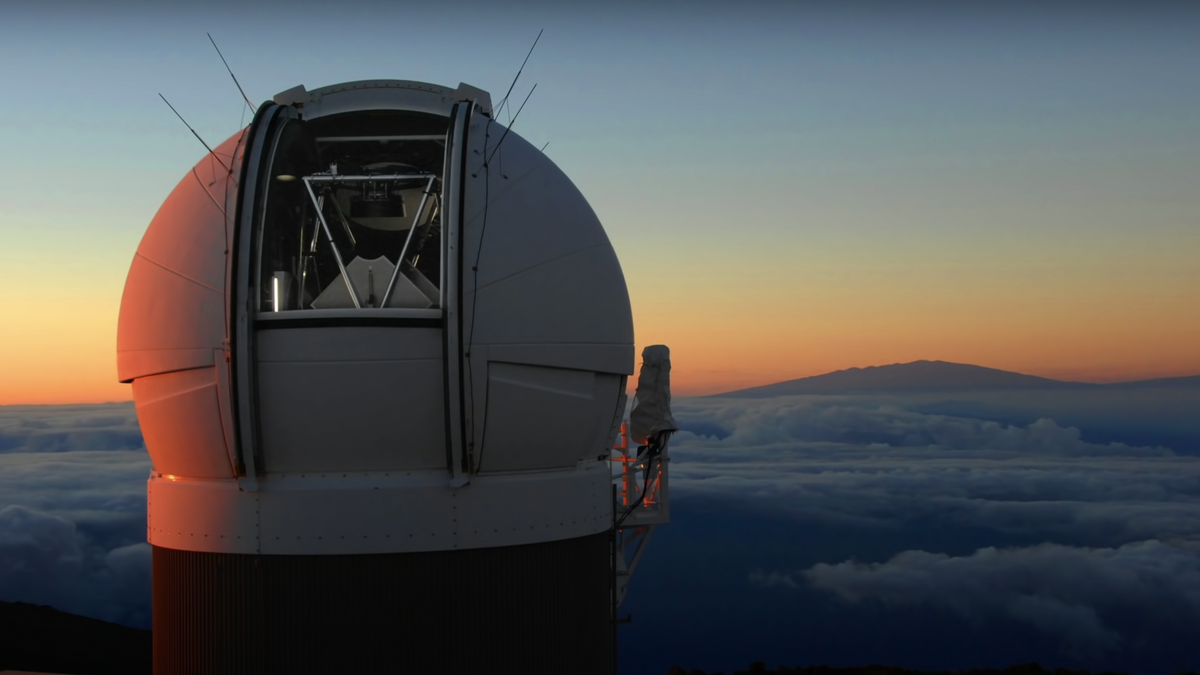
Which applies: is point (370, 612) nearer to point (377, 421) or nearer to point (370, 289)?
point (377, 421)

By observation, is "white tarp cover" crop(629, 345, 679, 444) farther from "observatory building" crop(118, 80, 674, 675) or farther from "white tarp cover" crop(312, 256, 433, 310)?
"white tarp cover" crop(312, 256, 433, 310)

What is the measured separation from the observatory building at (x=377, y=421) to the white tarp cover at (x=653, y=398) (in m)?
2.44

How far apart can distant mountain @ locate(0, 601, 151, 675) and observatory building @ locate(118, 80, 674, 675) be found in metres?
13.6

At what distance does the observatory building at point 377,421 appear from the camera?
27.2 ft

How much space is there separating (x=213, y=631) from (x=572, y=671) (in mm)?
2964

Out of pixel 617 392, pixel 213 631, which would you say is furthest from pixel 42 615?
pixel 617 392

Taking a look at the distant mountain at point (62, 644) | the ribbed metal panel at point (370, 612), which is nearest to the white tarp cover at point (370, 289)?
the ribbed metal panel at point (370, 612)

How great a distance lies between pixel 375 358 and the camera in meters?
8.24

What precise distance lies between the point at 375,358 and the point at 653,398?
464 centimetres

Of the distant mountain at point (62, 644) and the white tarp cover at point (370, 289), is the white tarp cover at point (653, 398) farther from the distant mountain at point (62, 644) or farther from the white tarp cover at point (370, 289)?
the distant mountain at point (62, 644)

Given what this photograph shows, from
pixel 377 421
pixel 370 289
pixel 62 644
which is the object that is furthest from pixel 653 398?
pixel 62 644

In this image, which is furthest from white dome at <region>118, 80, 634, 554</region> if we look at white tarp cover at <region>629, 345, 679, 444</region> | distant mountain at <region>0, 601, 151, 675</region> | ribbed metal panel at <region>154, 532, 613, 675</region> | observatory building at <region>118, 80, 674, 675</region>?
distant mountain at <region>0, 601, 151, 675</region>

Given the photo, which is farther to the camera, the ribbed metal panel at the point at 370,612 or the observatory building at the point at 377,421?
the ribbed metal panel at the point at 370,612

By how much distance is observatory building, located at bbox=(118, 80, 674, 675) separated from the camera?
8.30 m
